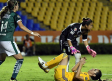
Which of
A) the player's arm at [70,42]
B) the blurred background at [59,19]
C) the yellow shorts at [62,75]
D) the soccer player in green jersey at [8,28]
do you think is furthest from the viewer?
the blurred background at [59,19]

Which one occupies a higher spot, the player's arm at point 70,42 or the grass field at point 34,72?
the player's arm at point 70,42

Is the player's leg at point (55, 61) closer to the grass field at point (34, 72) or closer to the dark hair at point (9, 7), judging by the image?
the grass field at point (34, 72)

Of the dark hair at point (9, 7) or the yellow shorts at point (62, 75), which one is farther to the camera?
the dark hair at point (9, 7)

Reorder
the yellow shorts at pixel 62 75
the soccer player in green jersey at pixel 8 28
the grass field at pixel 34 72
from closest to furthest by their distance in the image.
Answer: the yellow shorts at pixel 62 75
the soccer player in green jersey at pixel 8 28
the grass field at pixel 34 72

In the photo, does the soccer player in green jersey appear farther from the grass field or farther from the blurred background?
the blurred background

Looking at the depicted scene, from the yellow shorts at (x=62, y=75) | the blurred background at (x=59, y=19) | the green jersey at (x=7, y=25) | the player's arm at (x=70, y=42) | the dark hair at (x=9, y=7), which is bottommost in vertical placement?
the blurred background at (x=59, y=19)

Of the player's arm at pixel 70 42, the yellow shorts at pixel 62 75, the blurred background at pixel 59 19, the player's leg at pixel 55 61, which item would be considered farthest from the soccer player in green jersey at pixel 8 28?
the blurred background at pixel 59 19

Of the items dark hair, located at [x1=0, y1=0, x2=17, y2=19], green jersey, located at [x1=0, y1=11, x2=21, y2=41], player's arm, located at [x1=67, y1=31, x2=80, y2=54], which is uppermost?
dark hair, located at [x1=0, y1=0, x2=17, y2=19]

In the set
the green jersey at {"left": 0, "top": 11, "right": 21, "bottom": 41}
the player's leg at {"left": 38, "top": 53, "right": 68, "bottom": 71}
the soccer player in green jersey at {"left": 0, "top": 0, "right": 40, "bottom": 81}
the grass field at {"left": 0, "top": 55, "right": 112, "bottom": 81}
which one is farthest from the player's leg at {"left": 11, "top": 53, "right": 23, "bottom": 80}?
the grass field at {"left": 0, "top": 55, "right": 112, "bottom": 81}

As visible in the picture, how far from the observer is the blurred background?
61.4 ft

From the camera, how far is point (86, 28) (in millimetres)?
6793

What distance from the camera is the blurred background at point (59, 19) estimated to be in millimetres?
18703

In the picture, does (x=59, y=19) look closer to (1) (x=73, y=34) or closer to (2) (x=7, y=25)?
(1) (x=73, y=34)

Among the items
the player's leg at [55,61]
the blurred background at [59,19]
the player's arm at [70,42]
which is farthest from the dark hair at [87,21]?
the blurred background at [59,19]
